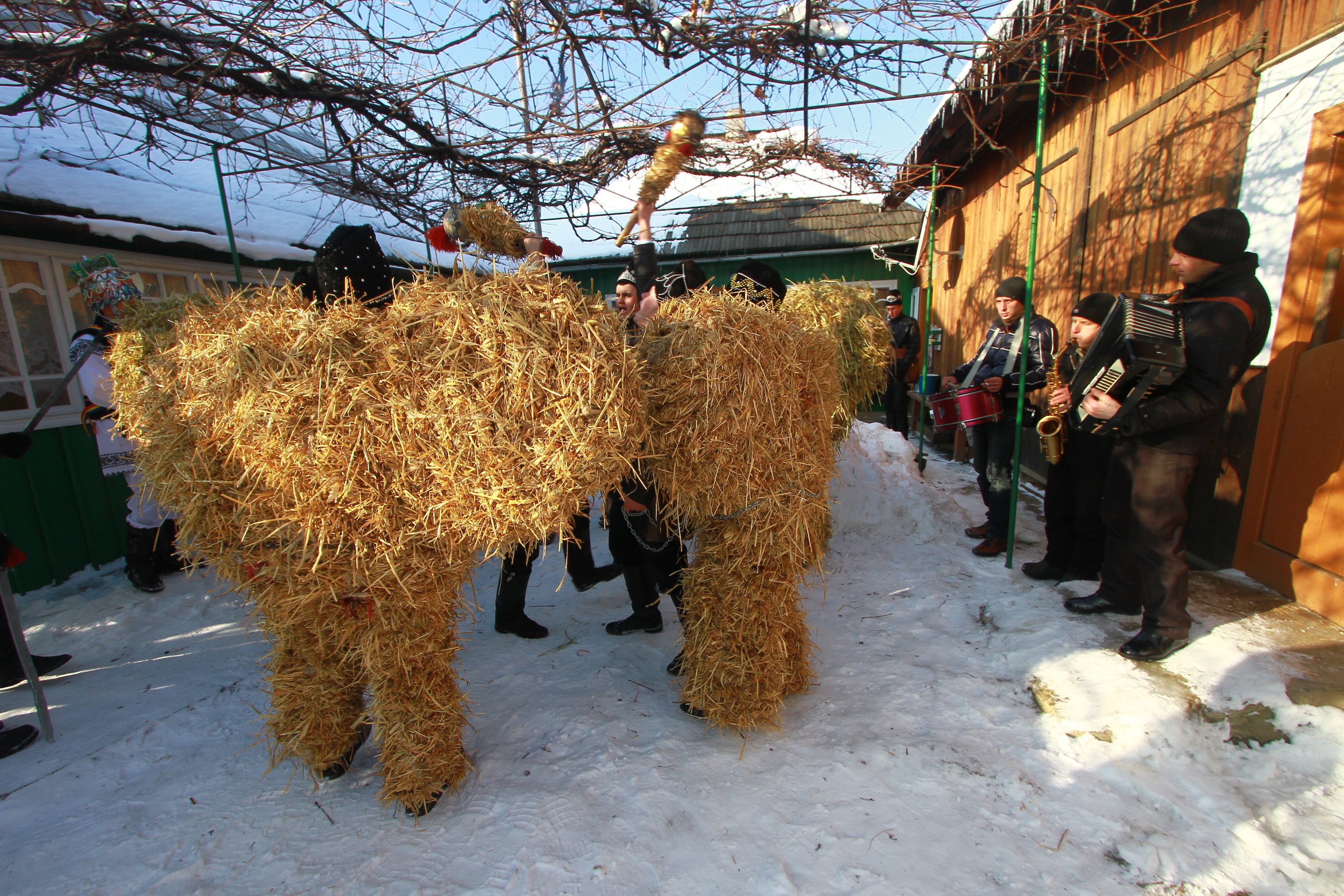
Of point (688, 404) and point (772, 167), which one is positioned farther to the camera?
point (772, 167)

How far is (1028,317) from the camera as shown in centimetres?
389

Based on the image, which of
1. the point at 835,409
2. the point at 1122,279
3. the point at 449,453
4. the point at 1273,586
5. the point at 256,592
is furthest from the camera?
Answer: the point at 1122,279

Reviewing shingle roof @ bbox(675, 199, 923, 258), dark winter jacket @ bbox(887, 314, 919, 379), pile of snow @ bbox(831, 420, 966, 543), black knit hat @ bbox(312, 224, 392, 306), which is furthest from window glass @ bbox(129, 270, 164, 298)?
shingle roof @ bbox(675, 199, 923, 258)

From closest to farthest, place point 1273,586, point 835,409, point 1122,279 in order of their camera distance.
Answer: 1. point 835,409
2. point 1273,586
3. point 1122,279

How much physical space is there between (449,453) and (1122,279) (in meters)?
5.25

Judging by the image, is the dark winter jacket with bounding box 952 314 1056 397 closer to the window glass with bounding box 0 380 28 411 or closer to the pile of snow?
the pile of snow

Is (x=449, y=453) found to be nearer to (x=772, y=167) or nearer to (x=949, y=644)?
(x=949, y=644)

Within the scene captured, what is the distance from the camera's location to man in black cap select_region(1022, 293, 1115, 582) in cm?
357

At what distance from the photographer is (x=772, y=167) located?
4656 millimetres

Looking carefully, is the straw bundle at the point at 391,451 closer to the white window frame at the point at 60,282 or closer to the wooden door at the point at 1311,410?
the white window frame at the point at 60,282

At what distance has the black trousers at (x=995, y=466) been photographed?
4.43 m

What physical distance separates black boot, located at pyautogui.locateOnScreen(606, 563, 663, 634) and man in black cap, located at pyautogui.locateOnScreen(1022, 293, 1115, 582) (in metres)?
2.66

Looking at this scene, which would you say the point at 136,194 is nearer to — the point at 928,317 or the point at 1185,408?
the point at 928,317

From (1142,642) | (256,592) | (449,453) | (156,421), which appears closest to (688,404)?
(449,453)
